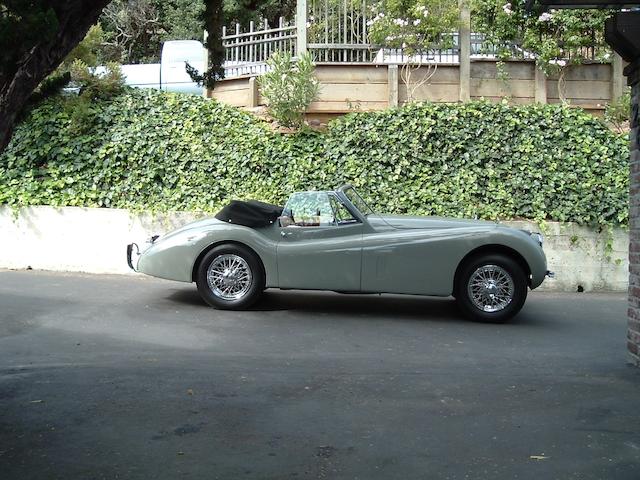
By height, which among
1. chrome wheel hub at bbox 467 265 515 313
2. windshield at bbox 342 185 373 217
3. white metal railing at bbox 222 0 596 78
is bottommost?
chrome wheel hub at bbox 467 265 515 313

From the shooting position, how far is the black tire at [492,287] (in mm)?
8070

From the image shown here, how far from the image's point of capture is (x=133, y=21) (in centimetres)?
2662

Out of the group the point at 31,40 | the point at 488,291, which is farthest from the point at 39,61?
the point at 488,291

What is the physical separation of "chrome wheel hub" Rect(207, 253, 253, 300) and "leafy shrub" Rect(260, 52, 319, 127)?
4.15m

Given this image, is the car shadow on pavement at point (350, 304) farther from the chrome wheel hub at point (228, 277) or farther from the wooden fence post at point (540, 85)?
the wooden fence post at point (540, 85)

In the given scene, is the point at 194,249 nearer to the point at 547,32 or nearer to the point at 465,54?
the point at 465,54

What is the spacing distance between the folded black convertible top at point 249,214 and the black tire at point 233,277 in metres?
0.32

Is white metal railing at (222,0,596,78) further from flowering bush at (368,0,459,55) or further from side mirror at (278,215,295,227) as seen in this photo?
side mirror at (278,215,295,227)

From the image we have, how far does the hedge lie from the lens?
1095cm

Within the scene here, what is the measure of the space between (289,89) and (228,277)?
4606 millimetres

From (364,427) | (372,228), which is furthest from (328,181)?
(364,427)

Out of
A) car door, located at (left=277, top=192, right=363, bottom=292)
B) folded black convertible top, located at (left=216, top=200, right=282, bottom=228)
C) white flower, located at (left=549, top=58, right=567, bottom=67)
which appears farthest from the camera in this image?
white flower, located at (left=549, top=58, right=567, bottom=67)

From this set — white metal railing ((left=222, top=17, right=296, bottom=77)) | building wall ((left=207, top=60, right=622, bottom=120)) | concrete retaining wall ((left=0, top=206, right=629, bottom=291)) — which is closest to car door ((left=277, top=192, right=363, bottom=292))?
concrete retaining wall ((left=0, top=206, right=629, bottom=291))

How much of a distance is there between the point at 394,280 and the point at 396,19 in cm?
626
